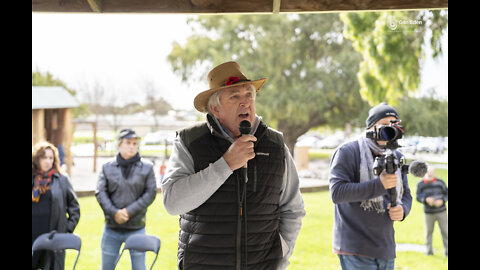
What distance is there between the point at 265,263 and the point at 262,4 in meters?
1.40

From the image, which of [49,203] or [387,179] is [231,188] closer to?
[387,179]

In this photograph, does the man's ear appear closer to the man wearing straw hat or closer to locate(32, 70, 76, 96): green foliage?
the man wearing straw hat

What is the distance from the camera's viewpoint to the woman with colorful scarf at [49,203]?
3.65 meters

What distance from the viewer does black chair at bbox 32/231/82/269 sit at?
11.5 ft

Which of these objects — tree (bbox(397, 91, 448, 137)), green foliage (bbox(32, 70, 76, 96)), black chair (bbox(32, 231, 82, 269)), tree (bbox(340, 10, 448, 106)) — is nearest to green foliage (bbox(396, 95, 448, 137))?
tree (bbox(397, 91, 448, 137))

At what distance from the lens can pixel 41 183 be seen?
3752mm

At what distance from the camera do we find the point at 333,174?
109 inches

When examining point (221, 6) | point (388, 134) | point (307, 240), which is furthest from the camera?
point (307, 240)

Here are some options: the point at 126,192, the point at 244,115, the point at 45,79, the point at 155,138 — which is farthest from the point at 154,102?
the point at 244,115

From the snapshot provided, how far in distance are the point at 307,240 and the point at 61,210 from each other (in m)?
6.82

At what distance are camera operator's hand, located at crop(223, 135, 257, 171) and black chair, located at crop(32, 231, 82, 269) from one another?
7.39 feet

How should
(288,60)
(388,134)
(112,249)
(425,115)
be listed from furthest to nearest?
(288,60) < (425,115) < (112,249) < (388,134)

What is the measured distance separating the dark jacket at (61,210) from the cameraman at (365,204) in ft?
7.16
